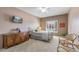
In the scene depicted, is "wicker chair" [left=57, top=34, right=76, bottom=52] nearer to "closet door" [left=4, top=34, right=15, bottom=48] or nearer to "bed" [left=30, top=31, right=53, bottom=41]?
"bed" [left=30, top=31, right=53, bottom=41]

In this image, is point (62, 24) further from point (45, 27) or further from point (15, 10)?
point (15, 10)

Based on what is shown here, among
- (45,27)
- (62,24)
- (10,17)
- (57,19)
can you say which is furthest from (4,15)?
(62,24)

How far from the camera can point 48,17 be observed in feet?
22.3

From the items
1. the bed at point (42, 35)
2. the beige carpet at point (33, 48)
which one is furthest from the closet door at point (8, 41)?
the bed at point (42, 35)

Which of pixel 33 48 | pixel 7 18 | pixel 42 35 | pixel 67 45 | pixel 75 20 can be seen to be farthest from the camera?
pixel 42 35

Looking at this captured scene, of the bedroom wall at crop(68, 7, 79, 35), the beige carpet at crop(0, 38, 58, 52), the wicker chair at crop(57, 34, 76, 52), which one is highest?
the bedroom wall at crop(68, 7, 79, 35)

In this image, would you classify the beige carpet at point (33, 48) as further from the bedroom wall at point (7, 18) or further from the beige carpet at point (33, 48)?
the bedroom wall at point (7, 18)

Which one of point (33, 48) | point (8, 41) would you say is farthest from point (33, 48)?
point (8, 41)

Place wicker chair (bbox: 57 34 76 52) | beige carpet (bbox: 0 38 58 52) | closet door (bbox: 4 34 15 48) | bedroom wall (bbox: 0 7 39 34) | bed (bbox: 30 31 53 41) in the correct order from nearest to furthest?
wicker chair (bbox: 57 34 76 52) → beige carpet (bbox: 0 38 58 52) → closet door (bbox: 4 34 15 48) → bedroom wall (bbox: 0 7 39 34) → bed (bbox: 30 31 53 41)

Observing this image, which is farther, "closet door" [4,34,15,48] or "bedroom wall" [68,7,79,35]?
"closet door" [4,34,15,48]

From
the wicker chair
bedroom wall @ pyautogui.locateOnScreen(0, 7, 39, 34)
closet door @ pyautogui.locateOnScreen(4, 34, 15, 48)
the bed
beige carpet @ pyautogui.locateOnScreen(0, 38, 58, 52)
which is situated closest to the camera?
the wicker chair

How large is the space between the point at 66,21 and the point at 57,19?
889 millimetres

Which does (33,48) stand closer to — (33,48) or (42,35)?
(33,48)

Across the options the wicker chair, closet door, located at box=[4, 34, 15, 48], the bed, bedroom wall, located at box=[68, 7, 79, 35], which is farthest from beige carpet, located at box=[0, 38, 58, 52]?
bedroom wall, located at box=[68, 7, 79, 35]
